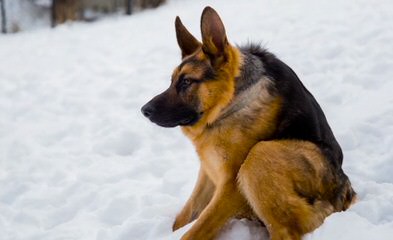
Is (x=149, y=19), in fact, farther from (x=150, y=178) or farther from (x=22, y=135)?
(x=150, y=178)

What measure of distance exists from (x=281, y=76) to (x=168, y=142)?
2526 millimetres

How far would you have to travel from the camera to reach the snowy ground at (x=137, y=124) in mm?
4406

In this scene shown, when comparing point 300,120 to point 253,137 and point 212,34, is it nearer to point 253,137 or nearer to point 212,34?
point 253,137

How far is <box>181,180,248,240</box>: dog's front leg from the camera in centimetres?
354

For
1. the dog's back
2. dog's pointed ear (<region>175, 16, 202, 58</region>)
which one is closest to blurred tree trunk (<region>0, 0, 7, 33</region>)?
dog's pointed ear (<region>175, 16, 202, 58</region>)

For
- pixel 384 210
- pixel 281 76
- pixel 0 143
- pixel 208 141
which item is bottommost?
pixel 0 143

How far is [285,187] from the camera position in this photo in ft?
11.0

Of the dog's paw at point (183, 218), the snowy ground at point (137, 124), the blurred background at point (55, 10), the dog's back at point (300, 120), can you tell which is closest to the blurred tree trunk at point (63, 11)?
the blurred background at point (55, 10)

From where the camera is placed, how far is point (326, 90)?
6539 mm

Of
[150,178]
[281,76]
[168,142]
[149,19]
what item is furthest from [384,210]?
[149,19]

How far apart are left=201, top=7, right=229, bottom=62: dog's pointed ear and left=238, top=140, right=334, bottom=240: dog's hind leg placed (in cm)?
77

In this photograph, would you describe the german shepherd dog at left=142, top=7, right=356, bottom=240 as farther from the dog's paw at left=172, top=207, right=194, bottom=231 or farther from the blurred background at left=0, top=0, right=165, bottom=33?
the blurred background at left=0, top=0, right=165, bottom=33

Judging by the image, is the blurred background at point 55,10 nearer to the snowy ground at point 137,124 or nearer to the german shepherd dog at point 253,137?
the snowy ground at point 137,124

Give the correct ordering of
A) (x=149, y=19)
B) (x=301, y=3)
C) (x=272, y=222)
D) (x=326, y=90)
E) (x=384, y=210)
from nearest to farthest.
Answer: (x=272, y=222) → (x=384, y=210) → (x=326, y=90) → (x=301, y=3) → (x=149, y=19)
